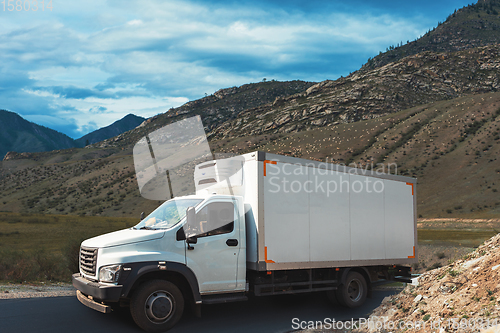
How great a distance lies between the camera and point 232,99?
6339 inches

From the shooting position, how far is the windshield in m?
7.46

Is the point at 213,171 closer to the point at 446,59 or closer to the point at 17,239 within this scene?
the point at 17,239

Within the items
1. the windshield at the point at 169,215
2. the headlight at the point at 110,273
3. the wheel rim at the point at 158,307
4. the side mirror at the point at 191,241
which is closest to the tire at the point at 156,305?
the wheel rim at the point at 158,307

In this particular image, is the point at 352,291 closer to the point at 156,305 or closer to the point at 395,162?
the point at 156,305

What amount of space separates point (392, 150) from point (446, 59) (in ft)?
200

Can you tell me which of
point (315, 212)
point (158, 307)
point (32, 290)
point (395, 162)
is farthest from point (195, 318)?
point (395, 162)

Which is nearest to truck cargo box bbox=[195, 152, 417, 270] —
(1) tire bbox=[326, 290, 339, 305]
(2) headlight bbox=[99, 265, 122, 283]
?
(1) tire bbox=[326, 290, 339, 305]

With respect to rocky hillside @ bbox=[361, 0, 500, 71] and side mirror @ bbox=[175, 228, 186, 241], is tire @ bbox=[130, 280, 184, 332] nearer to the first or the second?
side mirror @ bbox=[175, 228, 186, 241]

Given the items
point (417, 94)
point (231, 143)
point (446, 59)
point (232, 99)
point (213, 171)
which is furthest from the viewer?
point (232, 99)

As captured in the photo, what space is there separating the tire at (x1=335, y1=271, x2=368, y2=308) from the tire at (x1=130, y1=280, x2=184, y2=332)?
159 inches

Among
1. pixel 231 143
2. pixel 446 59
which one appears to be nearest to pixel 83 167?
pixel 231 143

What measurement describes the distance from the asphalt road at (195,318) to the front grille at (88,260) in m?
1.03

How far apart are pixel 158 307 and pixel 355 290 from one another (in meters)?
5.06

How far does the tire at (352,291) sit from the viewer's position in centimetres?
902
